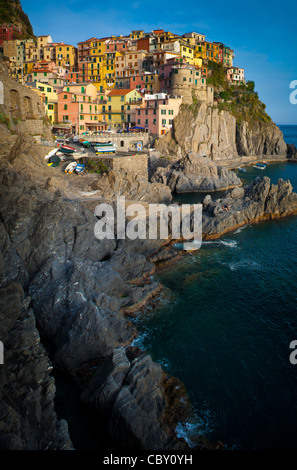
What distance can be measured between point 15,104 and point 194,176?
27706 millimetres

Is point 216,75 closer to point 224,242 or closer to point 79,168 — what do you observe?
point 79,168

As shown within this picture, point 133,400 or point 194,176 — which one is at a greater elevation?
point 194,176

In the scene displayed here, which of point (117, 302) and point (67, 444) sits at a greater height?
point (117, 302)

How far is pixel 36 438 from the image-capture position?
41.3 ft

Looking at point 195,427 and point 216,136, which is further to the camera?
point 216,136

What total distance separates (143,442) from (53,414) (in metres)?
3.72

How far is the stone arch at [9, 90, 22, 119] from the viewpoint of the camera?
42.2 meters

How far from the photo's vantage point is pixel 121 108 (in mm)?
70875

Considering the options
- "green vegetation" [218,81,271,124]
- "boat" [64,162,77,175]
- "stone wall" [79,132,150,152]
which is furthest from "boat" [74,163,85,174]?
"green vegetation" [218,81,271,124]

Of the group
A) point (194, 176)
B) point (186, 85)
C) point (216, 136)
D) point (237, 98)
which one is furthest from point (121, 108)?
point (237, 98)

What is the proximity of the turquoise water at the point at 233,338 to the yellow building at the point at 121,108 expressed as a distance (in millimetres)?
45669

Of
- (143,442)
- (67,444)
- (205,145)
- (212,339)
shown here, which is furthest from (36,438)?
(205,145)
